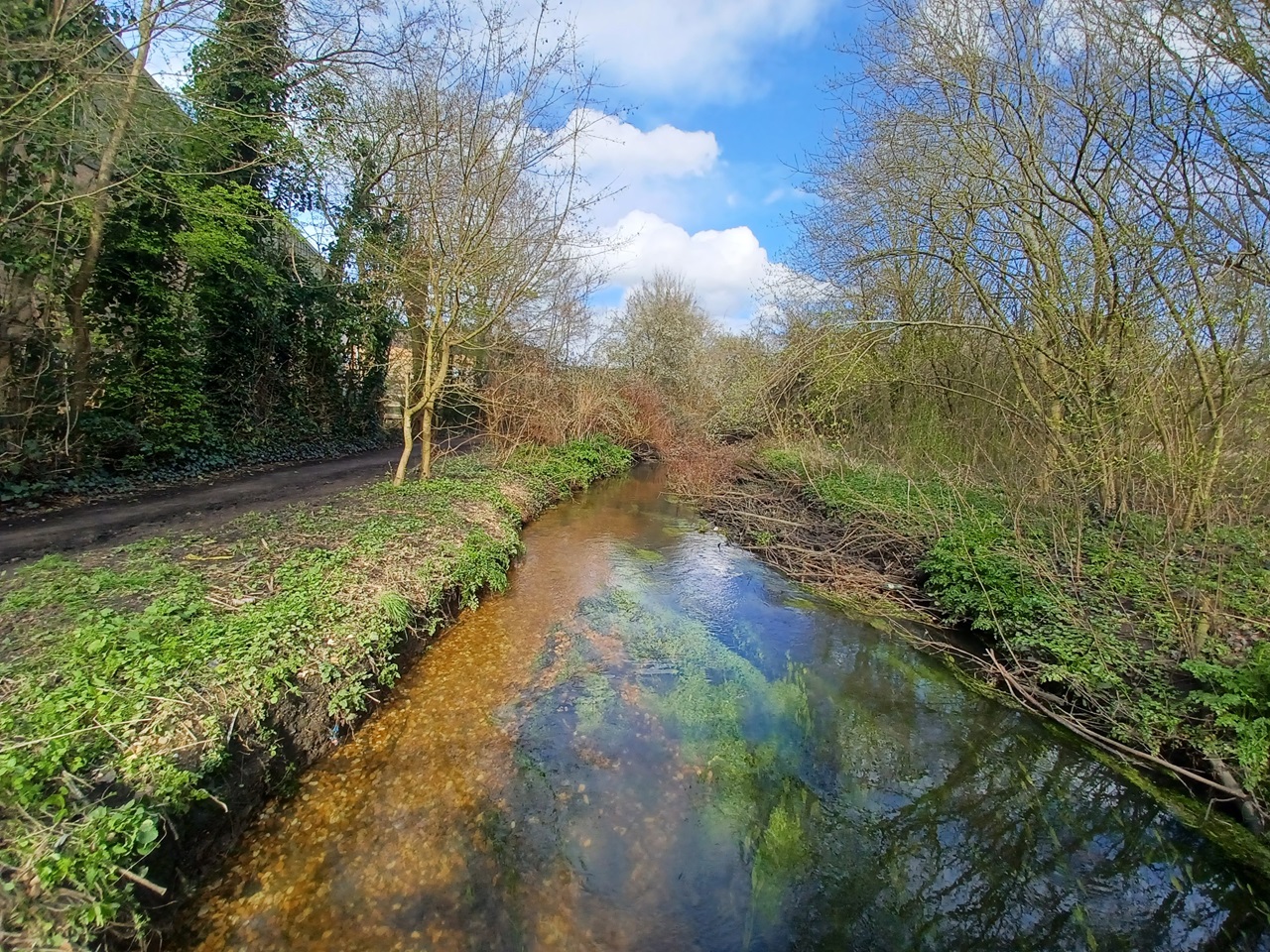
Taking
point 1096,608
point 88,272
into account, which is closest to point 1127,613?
point 1096,608

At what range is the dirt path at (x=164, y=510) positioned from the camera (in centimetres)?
648

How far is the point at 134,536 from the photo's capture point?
21.8ft

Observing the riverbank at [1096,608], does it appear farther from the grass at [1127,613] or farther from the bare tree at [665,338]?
the bare tree at [665,338]

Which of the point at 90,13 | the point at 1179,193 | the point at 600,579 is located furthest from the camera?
the point at 600,579

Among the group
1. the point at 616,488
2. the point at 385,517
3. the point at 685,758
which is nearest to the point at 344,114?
the point at 385,517

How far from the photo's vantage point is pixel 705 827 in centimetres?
405

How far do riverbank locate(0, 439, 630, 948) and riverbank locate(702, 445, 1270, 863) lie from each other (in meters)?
5.98

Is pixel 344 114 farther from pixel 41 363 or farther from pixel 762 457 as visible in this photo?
pixel 762 457

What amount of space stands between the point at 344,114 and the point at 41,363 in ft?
19.8

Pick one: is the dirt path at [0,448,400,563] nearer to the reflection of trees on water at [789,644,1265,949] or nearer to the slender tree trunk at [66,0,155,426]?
the slender tree trunk at [66,0,155,426]

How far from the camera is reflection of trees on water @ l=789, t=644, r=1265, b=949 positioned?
135 inches

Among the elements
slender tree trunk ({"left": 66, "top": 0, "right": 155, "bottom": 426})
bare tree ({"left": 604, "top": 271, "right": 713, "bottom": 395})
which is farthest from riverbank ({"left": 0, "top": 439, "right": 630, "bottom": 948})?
bare tree ({"left": 604, "top": 271, "right": 713, "bottom": 395})

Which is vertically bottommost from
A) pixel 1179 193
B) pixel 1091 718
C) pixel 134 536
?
pixel 1091 718

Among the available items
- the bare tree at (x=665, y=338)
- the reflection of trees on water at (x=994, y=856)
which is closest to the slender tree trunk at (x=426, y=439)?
the reflection of trees on water at (x=994, y=856)
